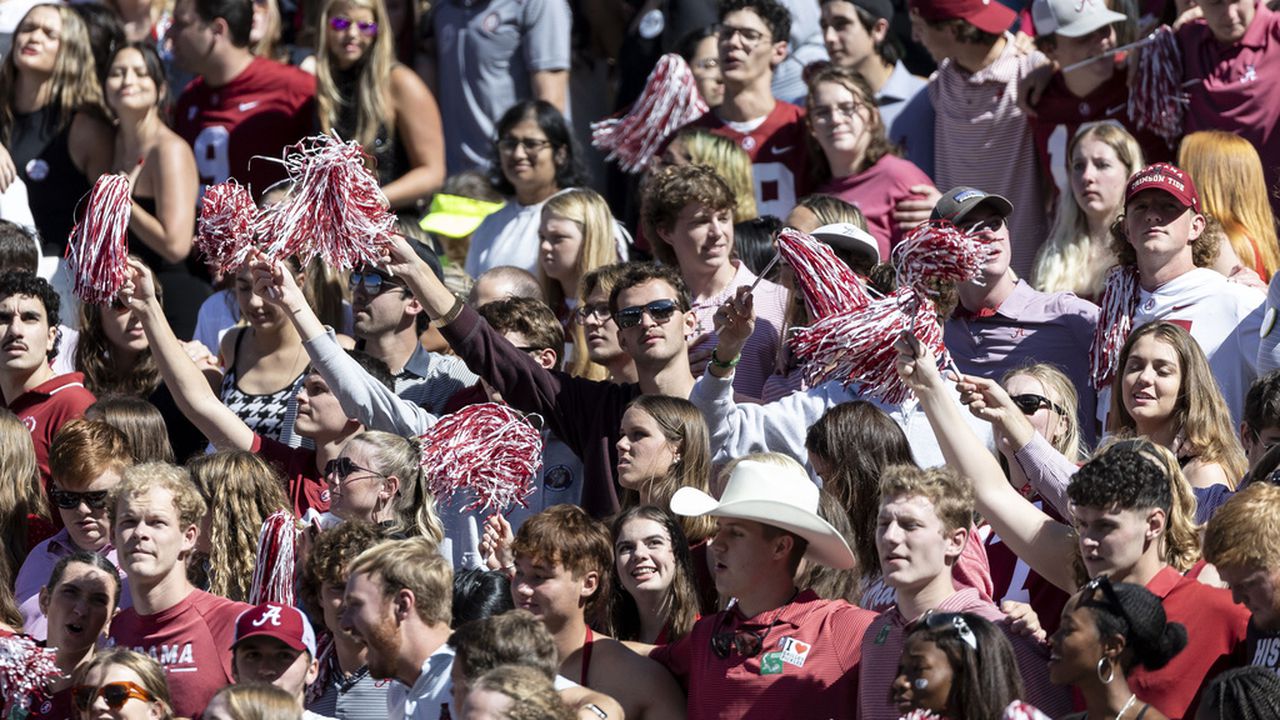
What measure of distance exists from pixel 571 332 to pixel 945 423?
3.22 meters

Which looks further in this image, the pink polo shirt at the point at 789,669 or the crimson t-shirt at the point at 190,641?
the crimson t-shirt at the point at 190,641

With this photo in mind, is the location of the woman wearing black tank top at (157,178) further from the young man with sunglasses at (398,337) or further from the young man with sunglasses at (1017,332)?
the young man with sunglasses at (1017,332)

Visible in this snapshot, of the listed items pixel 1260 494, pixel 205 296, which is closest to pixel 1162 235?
pixel 1260 494

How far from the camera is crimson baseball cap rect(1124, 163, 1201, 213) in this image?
25.8ft

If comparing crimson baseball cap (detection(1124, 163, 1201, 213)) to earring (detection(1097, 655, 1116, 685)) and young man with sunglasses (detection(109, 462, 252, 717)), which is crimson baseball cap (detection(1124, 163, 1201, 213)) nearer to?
earring (detection(1097, 655, 1116, 685))

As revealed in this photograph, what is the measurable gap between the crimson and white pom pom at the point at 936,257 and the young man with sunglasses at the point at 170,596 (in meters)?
2.44

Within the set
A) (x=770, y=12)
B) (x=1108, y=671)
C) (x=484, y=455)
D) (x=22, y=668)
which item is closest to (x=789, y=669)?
(x=1108, y=671)

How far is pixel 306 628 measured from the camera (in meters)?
6.55

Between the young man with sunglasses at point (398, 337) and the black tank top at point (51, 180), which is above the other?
the black tank top at point (51, 180)

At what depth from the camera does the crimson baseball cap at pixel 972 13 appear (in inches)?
395

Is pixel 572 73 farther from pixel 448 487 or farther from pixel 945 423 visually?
pixel 945 423

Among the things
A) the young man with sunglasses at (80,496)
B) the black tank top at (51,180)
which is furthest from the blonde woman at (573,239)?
the black tank top at (51,180)

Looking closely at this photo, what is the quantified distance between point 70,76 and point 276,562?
4.57 m

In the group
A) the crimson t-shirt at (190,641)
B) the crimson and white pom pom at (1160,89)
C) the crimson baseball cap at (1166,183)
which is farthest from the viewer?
the crimson and white pom pom at (1160,89)
